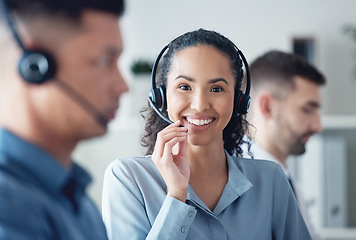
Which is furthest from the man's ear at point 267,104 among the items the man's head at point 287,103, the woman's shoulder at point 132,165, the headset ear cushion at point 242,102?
the woman's shoulder at point 132,165

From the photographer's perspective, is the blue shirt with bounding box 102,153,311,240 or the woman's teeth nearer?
the blue shirt with bounding box 102,153,311,240

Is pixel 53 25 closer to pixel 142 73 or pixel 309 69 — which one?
pixel 309 69

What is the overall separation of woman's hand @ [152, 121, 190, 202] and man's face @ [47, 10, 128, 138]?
1.55ft

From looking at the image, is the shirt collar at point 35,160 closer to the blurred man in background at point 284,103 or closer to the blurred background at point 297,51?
the blurred man in background at point 284,103

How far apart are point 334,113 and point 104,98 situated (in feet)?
8.23

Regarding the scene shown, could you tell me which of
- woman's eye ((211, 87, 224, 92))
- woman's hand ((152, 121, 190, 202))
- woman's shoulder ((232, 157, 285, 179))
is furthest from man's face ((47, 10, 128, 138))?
woman's shoulder ((232, 157, 285, 179))

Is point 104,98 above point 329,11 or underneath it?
underneath

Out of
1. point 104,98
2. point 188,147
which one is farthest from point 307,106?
point 104,98

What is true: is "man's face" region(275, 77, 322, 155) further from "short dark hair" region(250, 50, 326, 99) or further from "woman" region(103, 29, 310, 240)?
"woman" region(103, 29, 310, 240)

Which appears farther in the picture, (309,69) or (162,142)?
(309,69)

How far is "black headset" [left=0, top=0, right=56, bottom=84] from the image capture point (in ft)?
1.77

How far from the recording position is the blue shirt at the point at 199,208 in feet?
3.43

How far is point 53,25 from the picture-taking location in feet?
1.81

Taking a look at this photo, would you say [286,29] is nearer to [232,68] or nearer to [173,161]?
[232,68]
